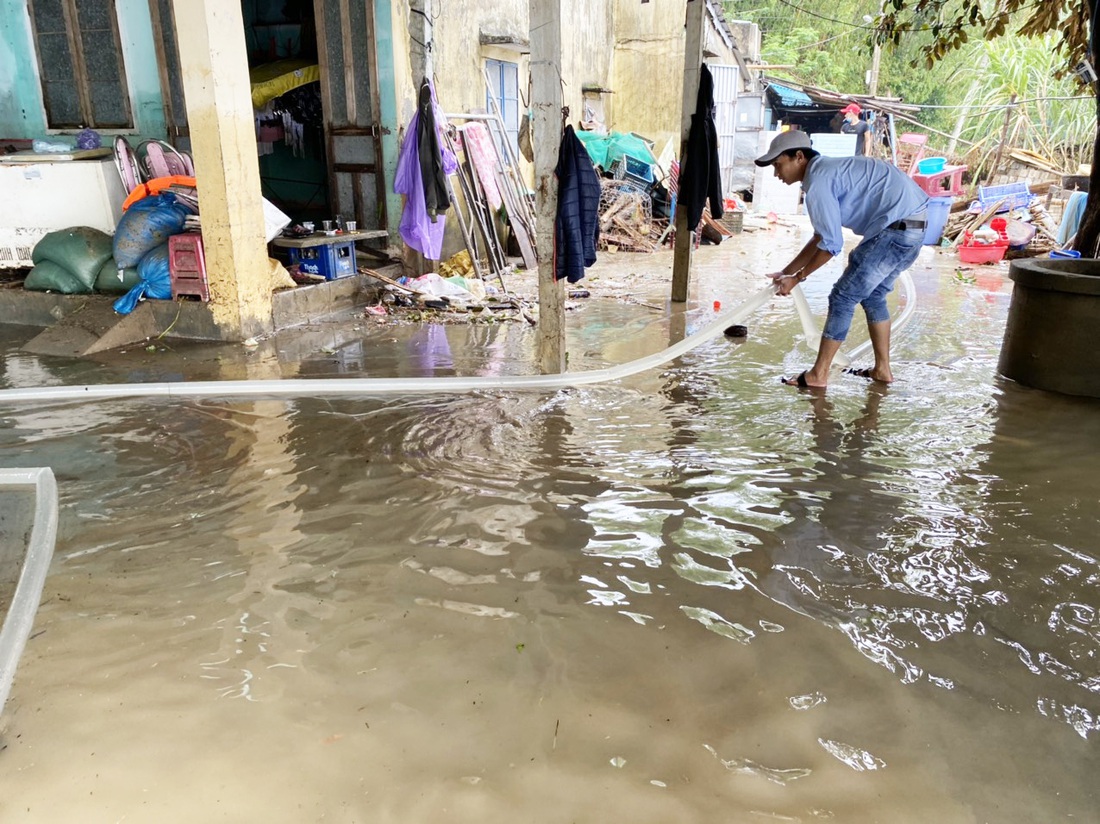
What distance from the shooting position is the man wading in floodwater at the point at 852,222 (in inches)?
182

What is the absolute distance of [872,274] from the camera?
497 cm

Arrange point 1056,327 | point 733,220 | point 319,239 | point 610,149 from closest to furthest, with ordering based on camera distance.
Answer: point 1056,327
point 319,239
point 610,149
point 733,220

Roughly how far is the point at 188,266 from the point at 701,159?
4803 millimetres

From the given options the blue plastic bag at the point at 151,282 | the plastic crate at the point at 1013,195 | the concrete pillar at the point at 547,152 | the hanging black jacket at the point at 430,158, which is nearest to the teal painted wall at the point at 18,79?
the blue plastic bag at the point at 151,282

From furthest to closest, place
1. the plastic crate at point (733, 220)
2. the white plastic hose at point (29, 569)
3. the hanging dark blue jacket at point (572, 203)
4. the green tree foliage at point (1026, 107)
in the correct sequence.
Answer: the green tree foliage at point (1026, 107)
the plastic crate at point (733, 220)
the hanging dark blue jacket at point (572, 203)
the white plastic hose at point (29, 569)

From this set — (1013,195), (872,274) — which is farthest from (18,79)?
(1013,195)

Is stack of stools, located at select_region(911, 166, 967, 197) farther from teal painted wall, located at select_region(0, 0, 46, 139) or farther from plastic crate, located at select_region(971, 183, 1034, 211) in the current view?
teal painted wall, located at select_region(0, 0, 46, 139)

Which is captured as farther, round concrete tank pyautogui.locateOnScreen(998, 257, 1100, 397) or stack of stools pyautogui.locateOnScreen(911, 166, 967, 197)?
stack of stools pyautogui.locateOnScreen(911, 166, 967, 197)

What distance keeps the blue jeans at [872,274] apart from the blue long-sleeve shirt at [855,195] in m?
0.11

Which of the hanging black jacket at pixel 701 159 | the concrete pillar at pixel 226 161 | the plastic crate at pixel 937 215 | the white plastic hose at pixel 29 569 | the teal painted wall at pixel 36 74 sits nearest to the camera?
the white plastic hose at pixel 29 569

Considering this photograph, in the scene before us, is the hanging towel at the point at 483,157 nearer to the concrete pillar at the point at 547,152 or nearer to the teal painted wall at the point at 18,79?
the concrete pillar at the point at 547,152

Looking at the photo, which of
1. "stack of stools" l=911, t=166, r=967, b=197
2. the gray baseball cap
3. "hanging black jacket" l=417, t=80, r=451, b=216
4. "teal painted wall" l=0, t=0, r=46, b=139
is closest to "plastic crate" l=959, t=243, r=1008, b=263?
"stack of stools" l=911, t=166, r=967, b=197

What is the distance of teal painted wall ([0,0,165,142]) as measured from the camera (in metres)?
8.28

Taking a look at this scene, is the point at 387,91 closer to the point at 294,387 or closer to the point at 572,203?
the point at 572,203
